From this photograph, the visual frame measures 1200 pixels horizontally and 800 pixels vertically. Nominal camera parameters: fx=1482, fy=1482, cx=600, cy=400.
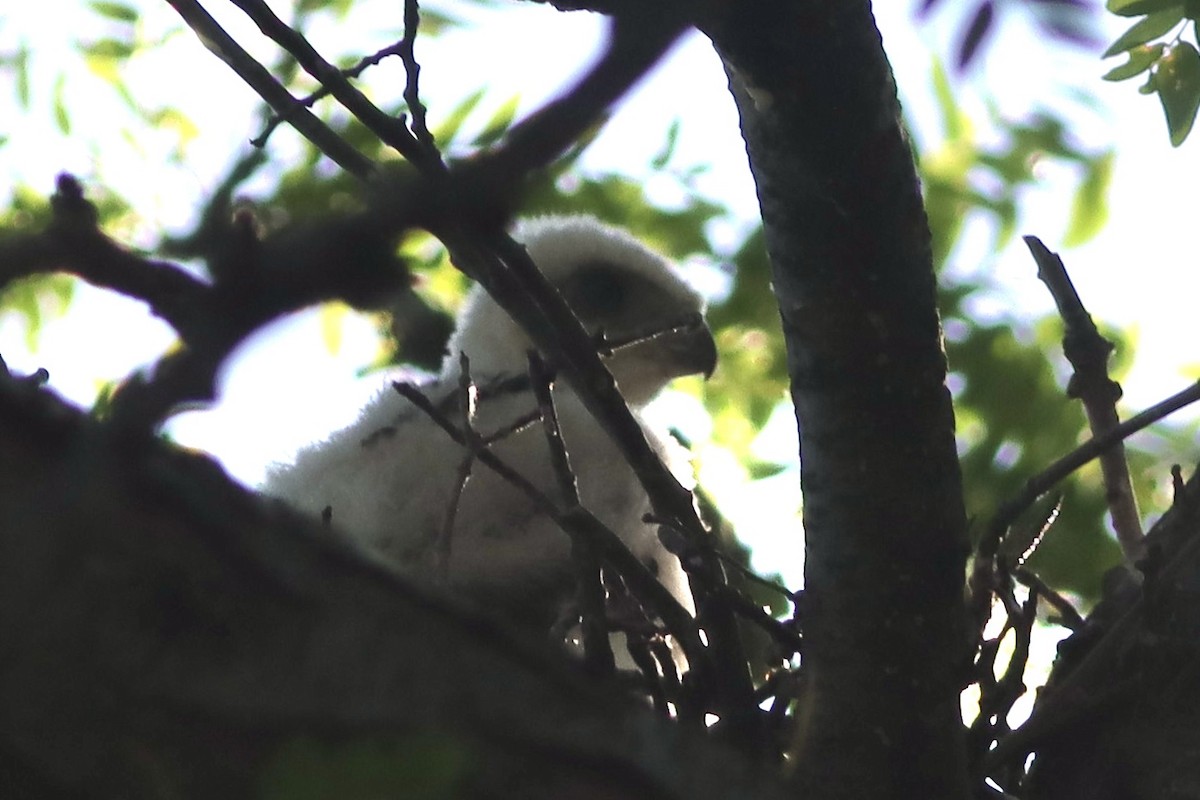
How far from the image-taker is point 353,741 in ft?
2.92

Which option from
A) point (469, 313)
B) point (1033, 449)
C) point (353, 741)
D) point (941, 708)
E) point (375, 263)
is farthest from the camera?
point (469, 313)

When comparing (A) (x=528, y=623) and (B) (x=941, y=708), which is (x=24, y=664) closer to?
(B) (x=941, y=708)

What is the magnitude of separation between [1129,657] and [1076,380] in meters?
0.58

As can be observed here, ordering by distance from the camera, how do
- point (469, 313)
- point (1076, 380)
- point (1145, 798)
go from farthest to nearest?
point (469, 313)
point (1076, 380)
point (1145, 798)

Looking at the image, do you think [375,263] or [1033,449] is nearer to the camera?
[375,263]

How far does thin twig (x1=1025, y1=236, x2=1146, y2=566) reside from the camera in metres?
2.41

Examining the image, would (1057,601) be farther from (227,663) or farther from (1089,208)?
(227,663)

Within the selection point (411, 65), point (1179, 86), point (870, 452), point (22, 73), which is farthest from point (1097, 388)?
point (22, 73)

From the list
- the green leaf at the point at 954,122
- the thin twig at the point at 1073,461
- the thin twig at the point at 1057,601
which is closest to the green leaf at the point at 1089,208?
the green leaf at the point at 954,122

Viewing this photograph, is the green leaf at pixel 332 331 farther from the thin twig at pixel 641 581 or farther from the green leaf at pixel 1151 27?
the green leaf at pixel 1151 27

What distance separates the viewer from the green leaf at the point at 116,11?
380cm

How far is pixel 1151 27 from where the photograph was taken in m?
2.00

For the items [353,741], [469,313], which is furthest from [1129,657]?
[469,313]

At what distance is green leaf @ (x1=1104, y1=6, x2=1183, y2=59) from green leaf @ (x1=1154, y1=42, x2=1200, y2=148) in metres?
0.04
